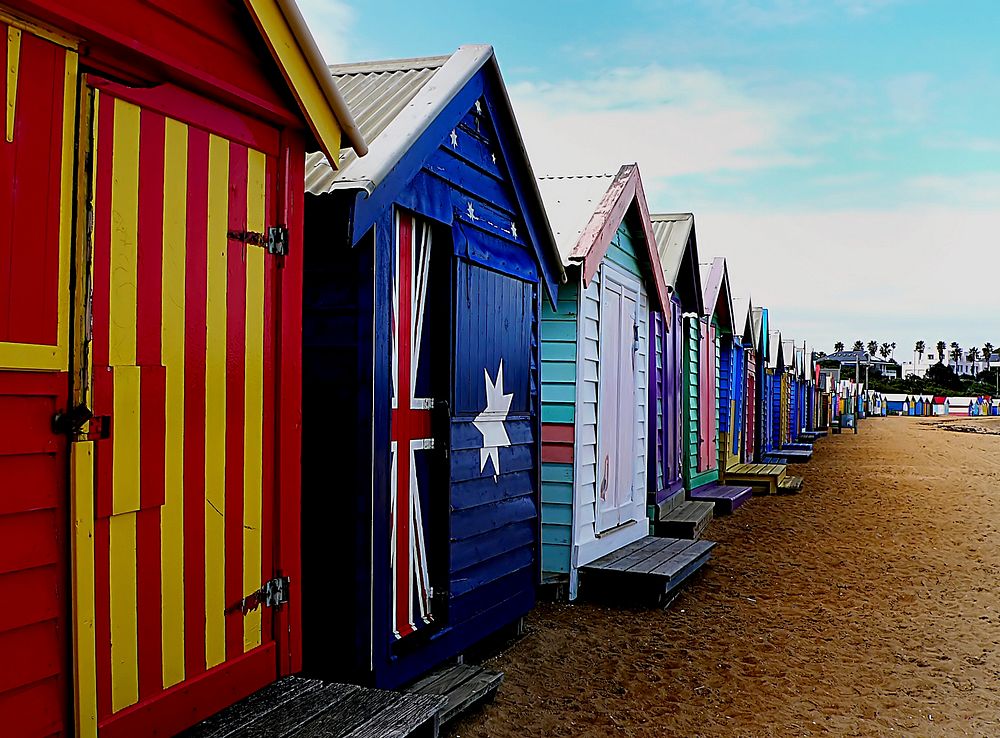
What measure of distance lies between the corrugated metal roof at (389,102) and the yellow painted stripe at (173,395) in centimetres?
101

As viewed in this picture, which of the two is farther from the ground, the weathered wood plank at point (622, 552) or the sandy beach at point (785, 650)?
the weathered wood plank at point (622, 552)

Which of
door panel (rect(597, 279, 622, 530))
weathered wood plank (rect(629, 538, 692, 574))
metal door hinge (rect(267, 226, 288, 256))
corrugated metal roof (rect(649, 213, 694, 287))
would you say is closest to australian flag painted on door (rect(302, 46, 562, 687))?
metal door hinge (rect(267, 226, 288, 256))

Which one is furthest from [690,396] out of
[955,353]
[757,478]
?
[955,353]

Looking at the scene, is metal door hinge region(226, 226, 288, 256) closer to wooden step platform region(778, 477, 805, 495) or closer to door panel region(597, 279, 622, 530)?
door panel region(597, 279, 622, 530)

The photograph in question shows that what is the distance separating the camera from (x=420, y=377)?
5.05 metres

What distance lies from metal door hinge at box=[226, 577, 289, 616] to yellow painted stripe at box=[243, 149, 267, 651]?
0.03 m

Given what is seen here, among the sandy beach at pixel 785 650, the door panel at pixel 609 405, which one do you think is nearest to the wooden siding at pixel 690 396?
the sandy beach at pixel 785 650

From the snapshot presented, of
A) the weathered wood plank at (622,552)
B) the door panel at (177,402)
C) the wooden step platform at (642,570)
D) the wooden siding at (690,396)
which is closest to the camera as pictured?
the door panel at (177,402)

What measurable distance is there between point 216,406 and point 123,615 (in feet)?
2.60

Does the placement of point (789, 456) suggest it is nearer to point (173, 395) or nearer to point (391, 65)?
point (391, 65)

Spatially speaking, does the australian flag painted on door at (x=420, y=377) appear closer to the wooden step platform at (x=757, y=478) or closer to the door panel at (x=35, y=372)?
the door panel at (x=35, y=372)

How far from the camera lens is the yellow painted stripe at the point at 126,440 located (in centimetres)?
298

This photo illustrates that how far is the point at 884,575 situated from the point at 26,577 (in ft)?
28.1

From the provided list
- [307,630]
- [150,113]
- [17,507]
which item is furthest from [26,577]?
[307,630]
